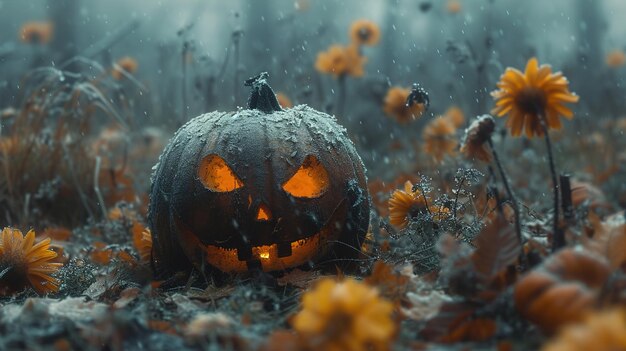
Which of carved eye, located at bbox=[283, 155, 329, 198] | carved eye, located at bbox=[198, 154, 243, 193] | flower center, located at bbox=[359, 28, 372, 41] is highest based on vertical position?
flower center, located at bbox=[359, 28, 372, 41]

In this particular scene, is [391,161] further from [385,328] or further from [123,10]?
[123,10]

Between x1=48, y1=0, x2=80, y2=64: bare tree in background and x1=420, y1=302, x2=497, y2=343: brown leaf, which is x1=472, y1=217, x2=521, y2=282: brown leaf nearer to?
x1=420, y1=302, x2=497, y2=343: brown leaf

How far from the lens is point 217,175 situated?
9.16ft

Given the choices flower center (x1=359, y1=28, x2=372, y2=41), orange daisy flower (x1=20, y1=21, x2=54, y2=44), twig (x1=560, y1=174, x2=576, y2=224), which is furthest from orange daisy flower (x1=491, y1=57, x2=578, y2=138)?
orange daisy flower (x1=20, y1=21, x2=54, y2=44)

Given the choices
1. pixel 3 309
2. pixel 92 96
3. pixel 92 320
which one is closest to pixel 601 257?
pixel 92 320

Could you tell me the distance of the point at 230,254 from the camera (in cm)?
284

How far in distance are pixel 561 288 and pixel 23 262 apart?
2.02 metres

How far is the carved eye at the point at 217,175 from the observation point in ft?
8.85

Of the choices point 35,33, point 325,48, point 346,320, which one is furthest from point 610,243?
point 325,48

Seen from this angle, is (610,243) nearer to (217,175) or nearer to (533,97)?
(533,97)

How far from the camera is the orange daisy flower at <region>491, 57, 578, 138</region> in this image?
2094 mm

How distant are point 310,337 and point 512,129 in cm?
107

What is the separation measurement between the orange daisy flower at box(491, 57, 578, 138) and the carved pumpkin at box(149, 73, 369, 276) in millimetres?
759

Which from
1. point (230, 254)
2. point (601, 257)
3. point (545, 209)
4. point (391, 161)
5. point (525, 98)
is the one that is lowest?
point (230, 254)
